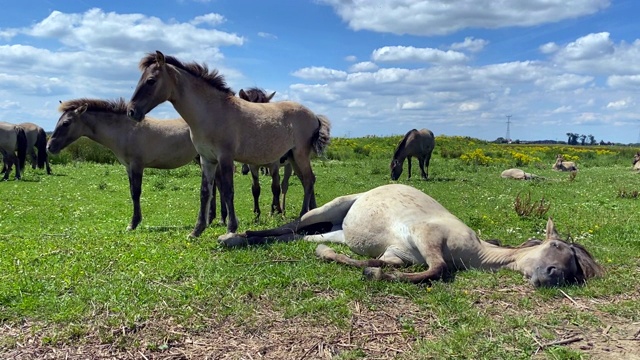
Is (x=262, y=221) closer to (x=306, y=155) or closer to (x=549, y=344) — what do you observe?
(x=306, y=155)

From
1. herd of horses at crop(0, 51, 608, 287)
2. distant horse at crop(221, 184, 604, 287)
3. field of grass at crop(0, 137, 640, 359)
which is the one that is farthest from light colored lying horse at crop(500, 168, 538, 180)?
distant horse at crop(221, 184, 604, 287)

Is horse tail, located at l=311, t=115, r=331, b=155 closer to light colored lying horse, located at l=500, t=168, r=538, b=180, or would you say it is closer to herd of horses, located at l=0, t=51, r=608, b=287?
herd of horses, located at l=0, t=51, r=608, b=287

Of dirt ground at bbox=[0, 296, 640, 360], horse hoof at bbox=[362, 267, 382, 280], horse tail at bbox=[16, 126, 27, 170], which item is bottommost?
dirt ground at bbox=[0, 296, 640, 360]

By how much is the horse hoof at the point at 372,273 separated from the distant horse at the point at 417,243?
1 cm

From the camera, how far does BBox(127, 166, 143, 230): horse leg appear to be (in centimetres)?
1004

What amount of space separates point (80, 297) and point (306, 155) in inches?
225

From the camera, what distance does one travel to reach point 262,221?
10.0m

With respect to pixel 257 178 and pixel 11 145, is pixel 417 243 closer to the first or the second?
pixel 257 178

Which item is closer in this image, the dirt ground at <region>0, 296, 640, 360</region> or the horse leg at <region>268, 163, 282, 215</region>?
the dirt ground at <region>0, 296, 640, 360</region>

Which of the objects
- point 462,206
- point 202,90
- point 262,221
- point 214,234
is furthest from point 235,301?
point 462,206

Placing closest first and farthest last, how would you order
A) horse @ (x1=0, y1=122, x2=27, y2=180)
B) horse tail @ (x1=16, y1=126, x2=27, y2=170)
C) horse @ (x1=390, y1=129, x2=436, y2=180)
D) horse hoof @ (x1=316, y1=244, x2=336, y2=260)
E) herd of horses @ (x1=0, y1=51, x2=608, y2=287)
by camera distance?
herd of horses @ (x1=0, y1=51, x2=608, y2=287) → horse hoof @ (x1=316, y1=244, x2=336, y2=260) → horse tail @ (x1=16, y1=126, x2=27, y2=170) → horse @ (x1=0, y1=122, x2=27, y2=180) → horse @ (x1=390, y1=129, x2=436, y2=180)

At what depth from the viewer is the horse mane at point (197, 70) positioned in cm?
786

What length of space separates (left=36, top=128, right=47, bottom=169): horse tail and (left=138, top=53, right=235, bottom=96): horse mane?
18.4m

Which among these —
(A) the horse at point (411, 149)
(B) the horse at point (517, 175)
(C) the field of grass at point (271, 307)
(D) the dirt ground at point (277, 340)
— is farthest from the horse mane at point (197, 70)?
(B) the horse at point (517, 175)
